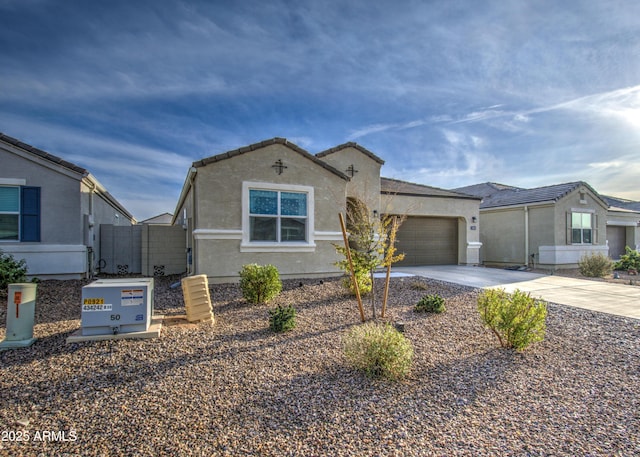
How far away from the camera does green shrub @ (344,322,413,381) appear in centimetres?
387

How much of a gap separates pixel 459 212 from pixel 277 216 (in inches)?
352

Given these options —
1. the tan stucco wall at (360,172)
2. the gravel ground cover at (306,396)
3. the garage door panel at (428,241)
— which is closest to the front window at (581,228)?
the garage door panel at (428,241)

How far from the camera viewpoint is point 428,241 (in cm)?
1429

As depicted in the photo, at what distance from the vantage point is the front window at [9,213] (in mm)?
8406

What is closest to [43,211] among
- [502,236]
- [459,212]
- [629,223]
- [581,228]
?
[459,212]

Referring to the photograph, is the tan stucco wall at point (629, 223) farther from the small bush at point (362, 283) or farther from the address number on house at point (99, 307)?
the address number on house at point (99, 307)

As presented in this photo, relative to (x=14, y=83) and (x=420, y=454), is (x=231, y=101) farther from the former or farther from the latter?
(x=420, y=454)

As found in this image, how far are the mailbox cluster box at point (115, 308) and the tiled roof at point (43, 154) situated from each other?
19.7 ft

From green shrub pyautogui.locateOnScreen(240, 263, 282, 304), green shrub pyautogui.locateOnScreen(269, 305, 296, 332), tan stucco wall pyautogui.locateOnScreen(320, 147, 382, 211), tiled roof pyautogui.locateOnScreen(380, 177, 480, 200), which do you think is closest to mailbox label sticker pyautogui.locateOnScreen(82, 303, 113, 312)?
green shrub pyautogui.locateOnScreen(269, 305, 296, 332)

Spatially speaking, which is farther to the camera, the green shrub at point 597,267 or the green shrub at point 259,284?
the green shrub at point 597,267

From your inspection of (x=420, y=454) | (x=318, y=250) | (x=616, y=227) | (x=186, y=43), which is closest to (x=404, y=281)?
(x=318, y=250)

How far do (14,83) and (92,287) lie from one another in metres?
7.37

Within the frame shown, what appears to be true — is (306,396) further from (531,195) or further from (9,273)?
(531,195)

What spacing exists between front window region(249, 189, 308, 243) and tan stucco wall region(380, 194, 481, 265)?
5044 millimetres
